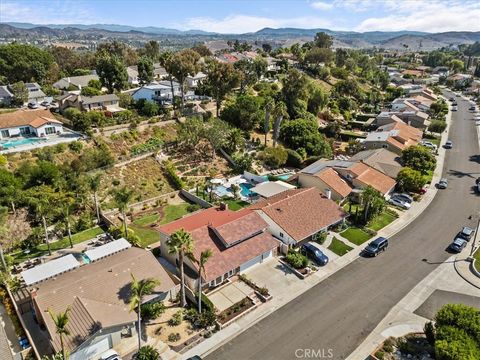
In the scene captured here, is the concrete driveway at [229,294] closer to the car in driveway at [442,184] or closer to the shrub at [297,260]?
the shrub at [297,260]

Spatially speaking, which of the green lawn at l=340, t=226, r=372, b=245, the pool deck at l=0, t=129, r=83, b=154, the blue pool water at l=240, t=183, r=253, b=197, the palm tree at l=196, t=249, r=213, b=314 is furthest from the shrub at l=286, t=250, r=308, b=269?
the pool deck at l=0, t=129, r=83, b=154

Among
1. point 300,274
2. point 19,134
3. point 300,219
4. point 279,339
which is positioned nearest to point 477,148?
point 300,219

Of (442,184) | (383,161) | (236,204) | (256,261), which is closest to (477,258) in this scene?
(442,184)

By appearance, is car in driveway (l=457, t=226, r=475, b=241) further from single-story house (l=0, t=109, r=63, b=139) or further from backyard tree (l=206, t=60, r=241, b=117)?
single-story house (l=0, t=109, r=63, b=139)

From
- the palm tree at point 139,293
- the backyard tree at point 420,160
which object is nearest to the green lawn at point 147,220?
the palm tree at point 139,293

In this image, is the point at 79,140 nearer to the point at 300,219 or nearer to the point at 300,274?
the point at 300,219
